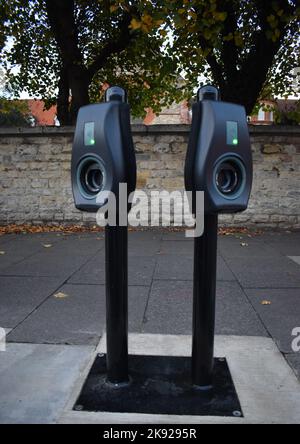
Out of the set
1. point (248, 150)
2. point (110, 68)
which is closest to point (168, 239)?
point (248, 150)

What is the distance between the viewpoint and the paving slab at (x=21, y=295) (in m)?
3.03

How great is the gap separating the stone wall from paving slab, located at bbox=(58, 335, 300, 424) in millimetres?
5360

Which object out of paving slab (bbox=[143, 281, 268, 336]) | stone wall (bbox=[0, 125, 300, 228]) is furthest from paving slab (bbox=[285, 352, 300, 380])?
stone wall (bbox=[0, 125, 300, 228])

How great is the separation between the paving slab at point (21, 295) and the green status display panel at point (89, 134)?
1.76m

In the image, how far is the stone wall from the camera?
753 centimetres

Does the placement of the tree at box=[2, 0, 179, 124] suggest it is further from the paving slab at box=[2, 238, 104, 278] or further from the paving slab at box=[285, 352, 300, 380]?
the paving slab at box=[285, 352, 300, 380]

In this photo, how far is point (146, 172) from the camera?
7703mm

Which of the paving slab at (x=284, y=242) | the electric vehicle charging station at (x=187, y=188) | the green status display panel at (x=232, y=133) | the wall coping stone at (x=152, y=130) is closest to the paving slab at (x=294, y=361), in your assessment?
the electric vehicle charging station at (x=187, y=188)

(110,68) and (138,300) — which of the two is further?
(110,68)

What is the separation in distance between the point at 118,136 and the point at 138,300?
2052mm

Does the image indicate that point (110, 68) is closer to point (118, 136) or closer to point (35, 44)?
point (35, 44)

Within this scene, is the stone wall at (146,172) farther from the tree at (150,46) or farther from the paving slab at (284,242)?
the tree at (150,46)

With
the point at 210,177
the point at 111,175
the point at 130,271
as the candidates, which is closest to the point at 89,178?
the point at 111,175
